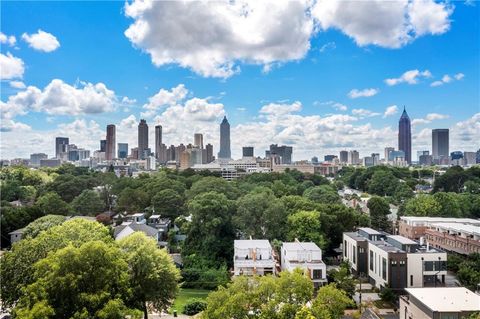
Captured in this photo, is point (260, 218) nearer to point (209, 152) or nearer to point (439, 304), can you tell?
point (439, 304)

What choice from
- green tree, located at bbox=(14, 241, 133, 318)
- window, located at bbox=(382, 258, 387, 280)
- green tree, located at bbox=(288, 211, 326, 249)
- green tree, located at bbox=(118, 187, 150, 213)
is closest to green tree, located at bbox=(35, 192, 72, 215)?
green tree, located at bbox=(118, 187, 150, 213)

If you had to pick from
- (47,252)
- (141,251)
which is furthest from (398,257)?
(47,252)

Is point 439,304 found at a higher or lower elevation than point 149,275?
lower

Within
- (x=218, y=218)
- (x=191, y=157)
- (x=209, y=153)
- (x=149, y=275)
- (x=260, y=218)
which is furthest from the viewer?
(x=209, y=153)

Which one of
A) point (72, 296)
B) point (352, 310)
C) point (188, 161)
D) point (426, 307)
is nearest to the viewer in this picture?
point (72, 296)

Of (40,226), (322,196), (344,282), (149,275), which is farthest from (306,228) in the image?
(40,226)

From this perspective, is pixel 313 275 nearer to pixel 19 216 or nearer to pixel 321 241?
pixel 321 241
